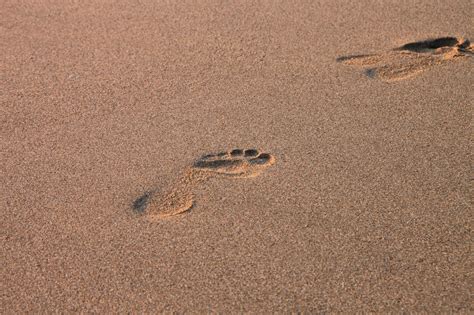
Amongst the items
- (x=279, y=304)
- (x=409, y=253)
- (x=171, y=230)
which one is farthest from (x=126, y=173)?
(x=409, y=253)

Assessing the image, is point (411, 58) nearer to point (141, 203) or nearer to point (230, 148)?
point (230, 148)

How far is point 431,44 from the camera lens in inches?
132

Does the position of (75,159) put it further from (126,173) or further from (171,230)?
(171,230)

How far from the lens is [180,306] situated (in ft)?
6.17

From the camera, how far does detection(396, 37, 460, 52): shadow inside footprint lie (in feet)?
10.8

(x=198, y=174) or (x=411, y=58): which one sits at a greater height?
(x=411, y=58)

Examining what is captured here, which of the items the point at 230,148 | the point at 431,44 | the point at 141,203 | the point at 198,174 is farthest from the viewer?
the point at 431,44

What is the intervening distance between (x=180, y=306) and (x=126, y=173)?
0.70m

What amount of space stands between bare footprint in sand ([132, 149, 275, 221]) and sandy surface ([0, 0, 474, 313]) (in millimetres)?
31

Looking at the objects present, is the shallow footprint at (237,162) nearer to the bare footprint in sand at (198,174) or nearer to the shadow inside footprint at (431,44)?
the bare footprint in sand at (198,174)

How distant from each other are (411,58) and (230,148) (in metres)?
1.14

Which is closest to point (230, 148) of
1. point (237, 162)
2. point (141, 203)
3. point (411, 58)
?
point (237, 162)

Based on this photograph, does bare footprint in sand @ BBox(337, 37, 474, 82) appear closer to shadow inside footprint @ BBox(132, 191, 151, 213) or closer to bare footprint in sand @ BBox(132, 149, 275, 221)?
bare footprint in sand @ BBox(132, 149, 275, 221)

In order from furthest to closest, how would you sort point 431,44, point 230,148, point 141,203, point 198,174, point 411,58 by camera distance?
1. point 431,44
2. point 411,58
3. point 230,148
4. point 198,174
5. point 141,203
